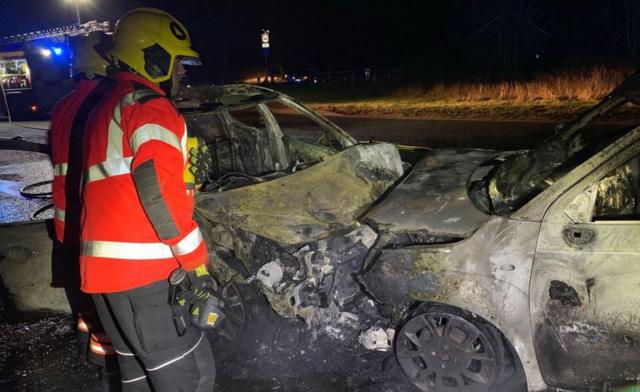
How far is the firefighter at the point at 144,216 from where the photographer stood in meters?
1.86

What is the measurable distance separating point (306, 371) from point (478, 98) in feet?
48.2

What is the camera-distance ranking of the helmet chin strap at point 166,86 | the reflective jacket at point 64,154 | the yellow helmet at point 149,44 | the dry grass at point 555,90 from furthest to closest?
the dry grass at point 555,90, the reflective jacket at point 64,154, the helmet chin strap at point 166,86, the yellow helmet at point 149,44

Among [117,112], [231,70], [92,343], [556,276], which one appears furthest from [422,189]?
[231,70]

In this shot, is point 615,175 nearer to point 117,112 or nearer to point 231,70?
point 117,112

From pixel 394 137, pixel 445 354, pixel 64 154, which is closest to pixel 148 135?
pixel 64 154

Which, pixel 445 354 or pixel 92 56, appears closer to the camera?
pixel 445 354

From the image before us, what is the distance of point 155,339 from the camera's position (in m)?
2.02

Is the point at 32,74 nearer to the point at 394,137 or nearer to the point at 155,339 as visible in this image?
the point at 394,137

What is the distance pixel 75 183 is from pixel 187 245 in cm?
72

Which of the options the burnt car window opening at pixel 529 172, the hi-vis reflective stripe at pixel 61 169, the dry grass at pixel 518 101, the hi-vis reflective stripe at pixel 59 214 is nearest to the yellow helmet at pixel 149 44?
the hi-vis reflective stripe at pixel 61 169

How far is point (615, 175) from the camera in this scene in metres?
2.96

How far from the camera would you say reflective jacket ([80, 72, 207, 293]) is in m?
1.83

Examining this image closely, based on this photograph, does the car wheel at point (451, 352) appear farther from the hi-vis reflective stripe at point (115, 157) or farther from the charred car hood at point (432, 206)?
the hi-vis reflective stripe at point (115, 157)

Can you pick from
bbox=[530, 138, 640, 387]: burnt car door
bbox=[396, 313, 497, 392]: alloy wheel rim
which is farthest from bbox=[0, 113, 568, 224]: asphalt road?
bbox=[530, 138, 640, 387]: burnt car door
